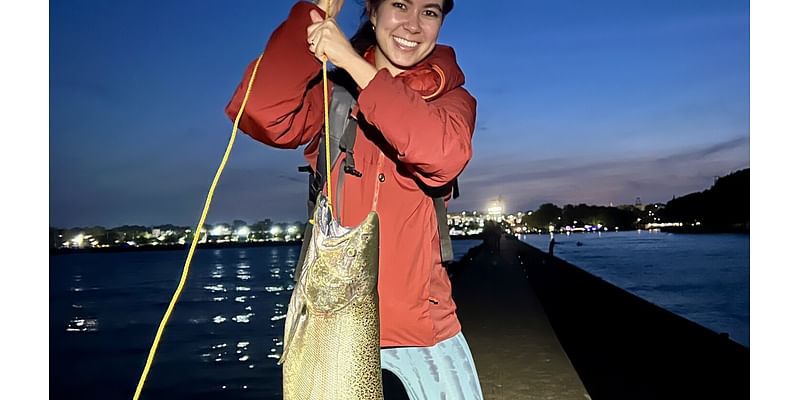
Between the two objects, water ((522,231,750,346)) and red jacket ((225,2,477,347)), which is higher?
red jacket ((225,2,477,347))

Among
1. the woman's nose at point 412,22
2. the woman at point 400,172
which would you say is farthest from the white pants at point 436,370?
the woman's nose at point 412,22

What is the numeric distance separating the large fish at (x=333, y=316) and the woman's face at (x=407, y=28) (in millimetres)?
785

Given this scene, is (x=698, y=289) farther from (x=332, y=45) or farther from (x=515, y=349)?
(x=332, y=45)

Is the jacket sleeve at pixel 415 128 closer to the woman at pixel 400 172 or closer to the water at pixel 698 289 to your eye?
the woman at pixel 400 172

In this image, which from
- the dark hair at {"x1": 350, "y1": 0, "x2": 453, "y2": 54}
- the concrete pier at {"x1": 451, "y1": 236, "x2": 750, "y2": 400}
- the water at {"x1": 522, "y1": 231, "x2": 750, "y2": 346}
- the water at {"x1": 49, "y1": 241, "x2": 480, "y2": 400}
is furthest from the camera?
the water at {"x1": 522, "y1": 231, "x2": 750, "y2": 346}

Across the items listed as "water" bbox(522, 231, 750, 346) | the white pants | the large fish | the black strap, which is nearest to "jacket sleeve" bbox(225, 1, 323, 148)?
the black strap

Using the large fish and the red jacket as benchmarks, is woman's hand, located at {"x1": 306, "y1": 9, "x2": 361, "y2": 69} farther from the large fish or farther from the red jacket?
the large fish

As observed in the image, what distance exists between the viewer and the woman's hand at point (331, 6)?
2.39m

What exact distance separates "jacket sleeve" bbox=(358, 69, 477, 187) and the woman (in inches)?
3.6

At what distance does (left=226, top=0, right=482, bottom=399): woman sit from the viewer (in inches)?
94.0

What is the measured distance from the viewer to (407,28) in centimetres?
252
